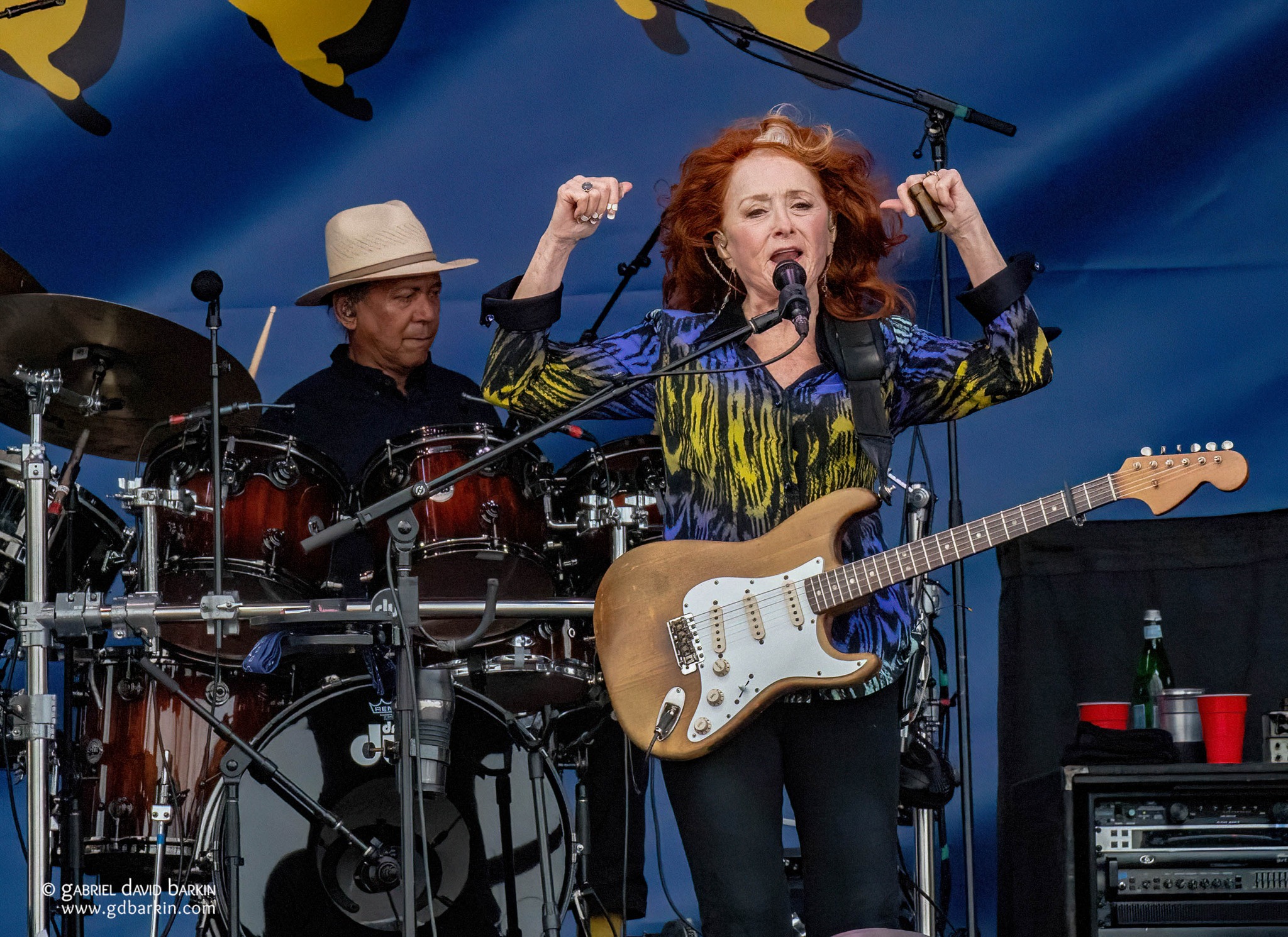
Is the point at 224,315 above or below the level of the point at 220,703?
above

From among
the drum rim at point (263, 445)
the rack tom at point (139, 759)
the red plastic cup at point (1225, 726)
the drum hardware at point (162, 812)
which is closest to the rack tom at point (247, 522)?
the drum rim at point (263, 445)

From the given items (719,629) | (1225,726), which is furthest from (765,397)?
(1225,726)

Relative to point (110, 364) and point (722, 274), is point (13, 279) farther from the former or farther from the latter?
point (722, 274)

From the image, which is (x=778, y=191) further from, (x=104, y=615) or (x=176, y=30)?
(x=176, y=30)

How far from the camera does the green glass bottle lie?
3.90m

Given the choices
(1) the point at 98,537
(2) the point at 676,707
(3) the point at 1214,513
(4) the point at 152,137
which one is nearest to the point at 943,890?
(3) the point at 1214,513

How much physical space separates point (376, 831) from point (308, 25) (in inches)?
107

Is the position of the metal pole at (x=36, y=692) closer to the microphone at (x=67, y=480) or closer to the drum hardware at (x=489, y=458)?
the microphone at (x=67, y=480)

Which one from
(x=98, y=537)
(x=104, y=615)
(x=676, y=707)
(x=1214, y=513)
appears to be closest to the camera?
(x=676, y=707)

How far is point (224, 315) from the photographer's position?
16.6 ft

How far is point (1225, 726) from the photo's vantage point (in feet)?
12.0

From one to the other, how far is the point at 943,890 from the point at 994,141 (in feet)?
7.74

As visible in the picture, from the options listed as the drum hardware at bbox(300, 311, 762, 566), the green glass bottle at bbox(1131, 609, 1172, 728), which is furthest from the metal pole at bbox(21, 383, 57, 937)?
the green glass bottle at bbox(1131, 609, 1172, 728)

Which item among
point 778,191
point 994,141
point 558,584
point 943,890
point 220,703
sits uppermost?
point 994,141
